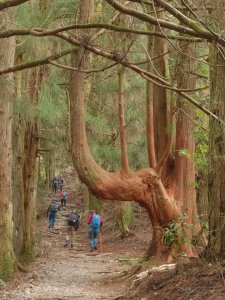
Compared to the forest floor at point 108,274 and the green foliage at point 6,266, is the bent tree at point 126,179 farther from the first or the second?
the green foliage at point 6,266

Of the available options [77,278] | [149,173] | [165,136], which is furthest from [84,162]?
[77,278]

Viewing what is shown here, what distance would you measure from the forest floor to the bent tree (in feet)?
3.54

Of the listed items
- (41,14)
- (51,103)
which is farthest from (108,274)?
(41,14)

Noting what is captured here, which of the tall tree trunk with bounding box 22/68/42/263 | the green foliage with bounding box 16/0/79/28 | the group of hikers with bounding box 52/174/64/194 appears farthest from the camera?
the group of hikers with bounding box 52/174/64/194

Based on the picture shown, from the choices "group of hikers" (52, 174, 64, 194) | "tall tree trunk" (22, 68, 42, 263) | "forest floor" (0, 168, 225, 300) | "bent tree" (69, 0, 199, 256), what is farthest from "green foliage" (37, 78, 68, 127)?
"group of hikers" (52, 174, 64, 194)

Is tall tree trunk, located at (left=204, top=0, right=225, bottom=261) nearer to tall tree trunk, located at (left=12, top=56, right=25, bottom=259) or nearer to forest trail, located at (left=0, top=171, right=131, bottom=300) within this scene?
forest trail, located at (left=0, top=171, right=131, bottom=300)

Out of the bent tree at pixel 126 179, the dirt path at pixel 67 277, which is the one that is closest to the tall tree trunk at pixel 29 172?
the dirt path at pixel 67 277

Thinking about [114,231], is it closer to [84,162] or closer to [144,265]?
[144,265]

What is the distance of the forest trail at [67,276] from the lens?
9.87 meters

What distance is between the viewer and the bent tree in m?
9.50

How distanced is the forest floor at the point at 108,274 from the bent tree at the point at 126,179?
108 cm

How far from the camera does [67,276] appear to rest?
40.9 feet

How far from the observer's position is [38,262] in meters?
14.8

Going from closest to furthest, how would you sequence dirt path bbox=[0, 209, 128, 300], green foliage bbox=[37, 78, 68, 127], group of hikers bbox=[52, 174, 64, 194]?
dirt path bbox=[0, 209, 128, 300] < green foliage bbox=[37, 78, 68, 127] < group of hikers bbox=[52, 174, 64, 194]
